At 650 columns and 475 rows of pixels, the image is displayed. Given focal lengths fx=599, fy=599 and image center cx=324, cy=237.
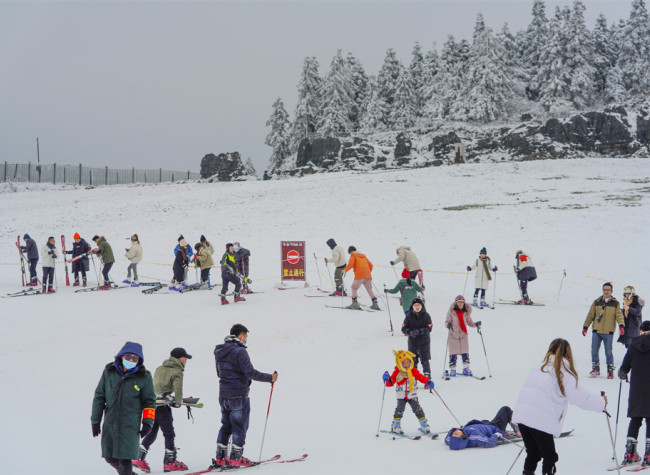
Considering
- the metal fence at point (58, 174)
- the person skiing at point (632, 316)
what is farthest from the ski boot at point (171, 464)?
the metal fence at point (58, 174)

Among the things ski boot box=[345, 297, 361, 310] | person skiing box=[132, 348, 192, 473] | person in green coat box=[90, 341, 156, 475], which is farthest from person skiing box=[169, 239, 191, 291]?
person in green coat box=[90, 341, 156, 475]

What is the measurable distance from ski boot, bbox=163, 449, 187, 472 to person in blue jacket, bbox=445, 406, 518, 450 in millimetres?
3260

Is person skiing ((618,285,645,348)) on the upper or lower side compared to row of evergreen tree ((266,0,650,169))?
lower

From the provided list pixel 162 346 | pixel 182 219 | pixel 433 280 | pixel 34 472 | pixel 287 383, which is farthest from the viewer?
pixel 182 219

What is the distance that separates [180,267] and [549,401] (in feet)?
50.7

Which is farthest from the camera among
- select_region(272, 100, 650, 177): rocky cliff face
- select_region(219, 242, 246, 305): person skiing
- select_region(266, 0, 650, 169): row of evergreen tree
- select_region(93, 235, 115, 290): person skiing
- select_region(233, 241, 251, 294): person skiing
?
select_region(266, 0, 650, 169): row of evergreen tree

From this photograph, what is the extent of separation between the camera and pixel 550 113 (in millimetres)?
64250

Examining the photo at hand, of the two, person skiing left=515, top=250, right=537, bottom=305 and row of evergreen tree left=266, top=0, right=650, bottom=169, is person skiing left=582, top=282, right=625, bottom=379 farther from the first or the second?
row of evergreen tree left=266, top=0, right=650, bottom=169

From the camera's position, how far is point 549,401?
5371mm

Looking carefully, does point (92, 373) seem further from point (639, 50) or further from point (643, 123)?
point (639, 50)

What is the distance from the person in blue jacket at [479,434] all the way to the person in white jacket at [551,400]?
1.96 metres

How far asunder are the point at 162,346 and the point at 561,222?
2203cm

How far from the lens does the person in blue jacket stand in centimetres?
739

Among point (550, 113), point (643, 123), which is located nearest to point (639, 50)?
point (550, 113)
